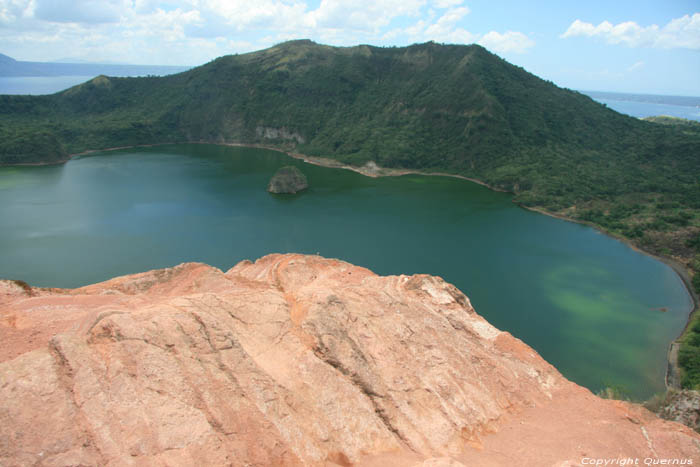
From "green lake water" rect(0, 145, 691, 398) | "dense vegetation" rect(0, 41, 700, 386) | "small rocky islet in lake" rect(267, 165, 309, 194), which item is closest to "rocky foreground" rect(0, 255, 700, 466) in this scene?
"green lake water" rect(0, 145, 691, 398)

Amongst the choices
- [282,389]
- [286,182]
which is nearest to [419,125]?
[286,182]

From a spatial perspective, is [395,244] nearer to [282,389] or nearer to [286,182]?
[286,182]

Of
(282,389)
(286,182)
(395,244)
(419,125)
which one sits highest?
(419,125)

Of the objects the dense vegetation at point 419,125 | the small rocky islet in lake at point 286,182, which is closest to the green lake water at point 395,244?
the small rocky islet in lake at point 286,182

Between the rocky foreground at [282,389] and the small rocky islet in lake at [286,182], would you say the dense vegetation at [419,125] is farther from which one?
the rocky foreground at [282,389]

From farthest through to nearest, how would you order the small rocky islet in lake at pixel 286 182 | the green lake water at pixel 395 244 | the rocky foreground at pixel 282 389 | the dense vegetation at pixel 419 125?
the small rocky islet in lake at pixel 286 182
the dense vegetation at pixel 419 125
the green lake water at pixel 395 244
the rocky foreground at pixel 282 389
